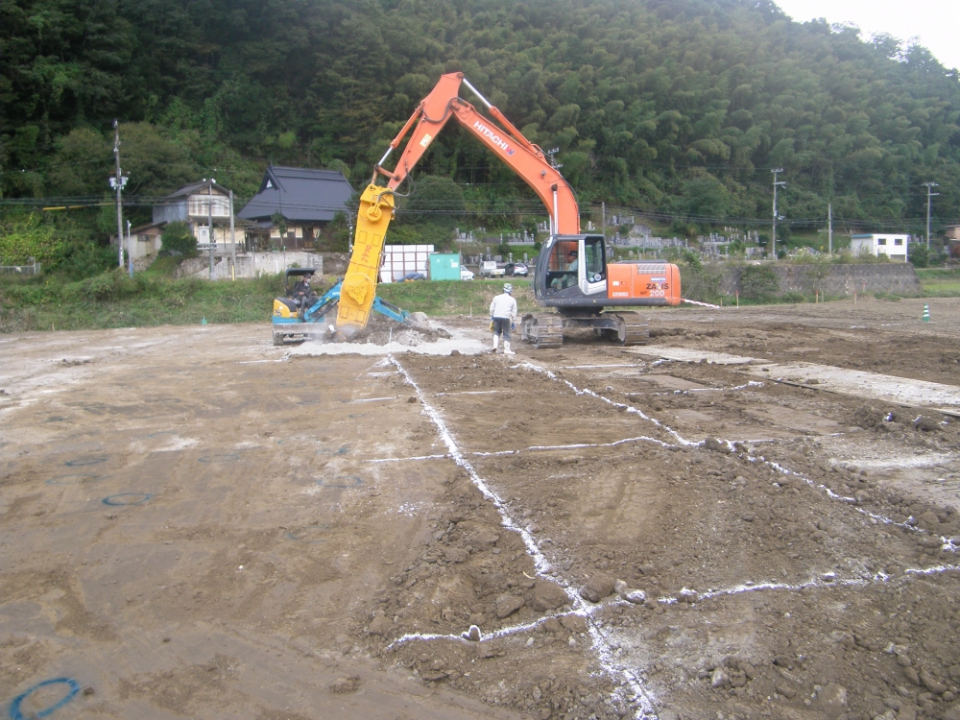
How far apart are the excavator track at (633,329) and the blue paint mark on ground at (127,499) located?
12157mm

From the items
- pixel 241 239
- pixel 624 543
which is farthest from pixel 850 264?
pixel 624 543

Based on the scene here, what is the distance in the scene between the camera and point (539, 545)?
16.5ft

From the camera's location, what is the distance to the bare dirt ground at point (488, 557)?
3.50 m

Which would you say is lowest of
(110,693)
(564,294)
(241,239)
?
(110,693)

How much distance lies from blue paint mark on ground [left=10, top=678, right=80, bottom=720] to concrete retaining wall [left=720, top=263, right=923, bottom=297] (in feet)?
112

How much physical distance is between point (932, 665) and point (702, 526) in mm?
1880

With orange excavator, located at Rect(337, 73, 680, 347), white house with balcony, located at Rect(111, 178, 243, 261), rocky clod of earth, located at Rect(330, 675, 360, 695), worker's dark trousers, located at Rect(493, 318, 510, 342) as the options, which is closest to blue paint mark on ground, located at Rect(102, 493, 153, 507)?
rocky clod of earth, located at Rect(330, 675, 360, 695)

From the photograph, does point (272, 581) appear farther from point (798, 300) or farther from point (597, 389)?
point (798, 300)

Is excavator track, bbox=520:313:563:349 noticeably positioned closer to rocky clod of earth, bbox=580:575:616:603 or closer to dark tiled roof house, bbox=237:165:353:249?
rocky clod of earth, bbox=580:575:616:603

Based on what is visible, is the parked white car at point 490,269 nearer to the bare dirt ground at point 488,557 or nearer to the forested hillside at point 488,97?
the forested hillside at point 488,97

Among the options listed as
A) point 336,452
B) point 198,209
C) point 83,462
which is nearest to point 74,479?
point 83,462

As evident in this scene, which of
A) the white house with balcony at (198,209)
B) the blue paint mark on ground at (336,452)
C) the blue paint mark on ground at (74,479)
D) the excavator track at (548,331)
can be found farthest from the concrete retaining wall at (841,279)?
the blue paint mark on ground at (74,479)

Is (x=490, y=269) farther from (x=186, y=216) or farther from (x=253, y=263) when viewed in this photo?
(x=186, y=216)

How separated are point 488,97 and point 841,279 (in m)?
→ 35.1
